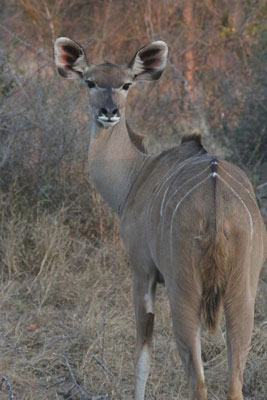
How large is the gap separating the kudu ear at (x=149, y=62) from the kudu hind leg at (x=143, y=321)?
4.32ft

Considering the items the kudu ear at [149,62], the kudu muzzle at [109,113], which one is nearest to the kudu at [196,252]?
the kudu muzzle at [109,113]

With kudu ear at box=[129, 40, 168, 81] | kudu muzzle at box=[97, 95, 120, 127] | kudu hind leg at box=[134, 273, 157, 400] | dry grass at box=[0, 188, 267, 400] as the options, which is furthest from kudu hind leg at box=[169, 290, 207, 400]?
kudu ear at box=[129, 40, 168, 81]

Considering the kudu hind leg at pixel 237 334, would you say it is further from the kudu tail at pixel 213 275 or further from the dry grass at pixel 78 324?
the dry grass at pixel 78 324

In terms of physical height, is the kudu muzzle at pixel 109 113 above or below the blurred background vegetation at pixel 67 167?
above

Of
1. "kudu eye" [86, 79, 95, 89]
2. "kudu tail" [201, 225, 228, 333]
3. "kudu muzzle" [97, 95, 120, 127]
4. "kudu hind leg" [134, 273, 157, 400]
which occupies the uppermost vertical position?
"kudu eye" [86, 79, 95, 89]

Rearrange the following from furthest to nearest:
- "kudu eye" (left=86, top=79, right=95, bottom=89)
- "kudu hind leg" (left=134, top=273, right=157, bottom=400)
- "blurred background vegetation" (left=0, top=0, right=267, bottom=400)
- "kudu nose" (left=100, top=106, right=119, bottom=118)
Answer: "blurred background vegetation" (left=0, top=0, right=267, bottom=400) < "kudu eye" (left=86, top=79, right=95, bottom=89) < "kudu nose" (left=100, top=106, right=119, bottom=118) < "kudu hind leg" (left=134, top=273, right=157, bottom=400)

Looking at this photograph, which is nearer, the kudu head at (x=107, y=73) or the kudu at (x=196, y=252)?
the kudu at (x=196, y=252)

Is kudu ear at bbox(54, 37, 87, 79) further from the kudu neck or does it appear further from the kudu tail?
the kudu tail

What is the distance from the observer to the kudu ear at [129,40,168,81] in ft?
13.6

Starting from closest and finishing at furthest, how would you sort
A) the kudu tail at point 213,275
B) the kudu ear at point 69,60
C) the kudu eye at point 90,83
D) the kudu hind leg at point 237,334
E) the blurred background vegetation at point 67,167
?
1. the kudu tail at point 213,275
2. the kudu hind leg at point 237,334
3. the kudu eye at point 90,83
4. the kudu ear at point 69,60
5. the blurred background vegetation at point 67,167

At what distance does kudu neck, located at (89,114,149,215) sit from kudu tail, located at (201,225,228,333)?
1.29 m

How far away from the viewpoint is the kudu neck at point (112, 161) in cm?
400

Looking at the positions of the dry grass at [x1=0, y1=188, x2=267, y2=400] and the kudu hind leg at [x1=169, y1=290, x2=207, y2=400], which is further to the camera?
the dry grass at [x1=0, y1=188, x2=267, y2=400]

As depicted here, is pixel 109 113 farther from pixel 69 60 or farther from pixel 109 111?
pixel 69 60
